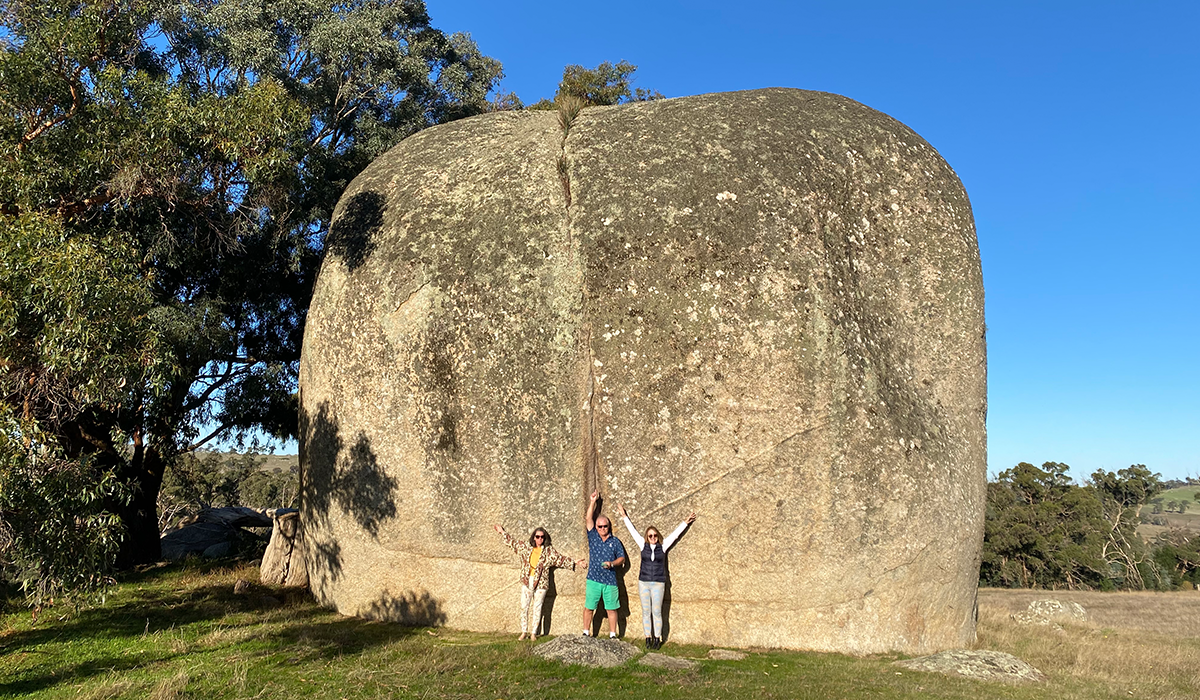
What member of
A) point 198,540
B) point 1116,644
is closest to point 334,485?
point 198,540

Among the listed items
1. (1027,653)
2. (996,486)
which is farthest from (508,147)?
(996,486)

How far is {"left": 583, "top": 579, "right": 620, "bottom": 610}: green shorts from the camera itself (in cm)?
1016

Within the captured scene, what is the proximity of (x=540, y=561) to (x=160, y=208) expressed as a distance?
8937mm

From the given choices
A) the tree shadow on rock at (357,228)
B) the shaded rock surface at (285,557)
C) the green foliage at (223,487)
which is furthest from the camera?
the green foliage at (223,487)

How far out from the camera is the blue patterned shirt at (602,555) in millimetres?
10117

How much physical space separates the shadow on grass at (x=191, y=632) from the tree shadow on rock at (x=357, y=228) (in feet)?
17.5

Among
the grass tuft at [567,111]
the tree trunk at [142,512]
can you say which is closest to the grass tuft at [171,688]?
the tree trunk at [142,512]

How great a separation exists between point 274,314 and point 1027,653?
48.8 feet

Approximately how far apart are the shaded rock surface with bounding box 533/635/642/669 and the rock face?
47.4 inches

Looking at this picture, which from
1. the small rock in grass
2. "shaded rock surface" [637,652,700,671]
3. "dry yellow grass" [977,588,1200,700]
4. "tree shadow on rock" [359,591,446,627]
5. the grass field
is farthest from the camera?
the small rock in grass

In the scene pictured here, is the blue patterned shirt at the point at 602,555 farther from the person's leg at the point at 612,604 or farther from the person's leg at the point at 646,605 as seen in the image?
the person's leg at the point at 646,605

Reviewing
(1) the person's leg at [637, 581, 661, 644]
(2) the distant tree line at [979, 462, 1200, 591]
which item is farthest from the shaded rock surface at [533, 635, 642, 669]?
(2) the distant tree line at [979, 462, 1200, 591]

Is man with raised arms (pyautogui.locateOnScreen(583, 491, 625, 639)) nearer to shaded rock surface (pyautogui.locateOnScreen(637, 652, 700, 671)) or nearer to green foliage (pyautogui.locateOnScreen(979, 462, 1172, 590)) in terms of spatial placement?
shaded rock surface (pyautogui.locateOnScreen(637, 652, 700, 671))

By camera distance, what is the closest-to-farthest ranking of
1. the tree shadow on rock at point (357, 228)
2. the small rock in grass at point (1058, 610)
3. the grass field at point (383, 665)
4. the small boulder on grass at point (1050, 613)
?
the grass field at point (383, 665)
the tree shadow on rock at point (357, 228)
the small boulder on grass at point (1050, 613)
the small rock in grass at point (1058, 610)
